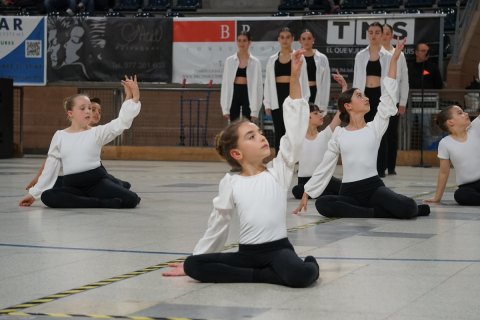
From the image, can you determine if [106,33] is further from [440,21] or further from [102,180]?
[102,180]

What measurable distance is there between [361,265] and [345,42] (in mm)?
14762

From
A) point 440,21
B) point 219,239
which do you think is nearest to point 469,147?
point 219,239

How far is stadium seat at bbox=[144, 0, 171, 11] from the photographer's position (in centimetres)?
2684

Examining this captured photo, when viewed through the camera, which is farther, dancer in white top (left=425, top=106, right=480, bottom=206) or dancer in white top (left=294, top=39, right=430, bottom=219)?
dancer in white top (left=425, top=106, right=480, bottom=206)

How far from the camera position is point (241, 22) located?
863 inches

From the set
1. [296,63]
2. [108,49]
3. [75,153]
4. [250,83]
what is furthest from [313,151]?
[108,49]

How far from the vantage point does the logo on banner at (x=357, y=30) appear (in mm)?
21000

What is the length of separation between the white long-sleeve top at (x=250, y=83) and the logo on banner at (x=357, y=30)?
4428 millimetres

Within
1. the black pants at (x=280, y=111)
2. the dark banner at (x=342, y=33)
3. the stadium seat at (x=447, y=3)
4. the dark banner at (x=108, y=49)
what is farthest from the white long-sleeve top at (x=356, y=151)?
the stadium seat at (x=447, y=3)

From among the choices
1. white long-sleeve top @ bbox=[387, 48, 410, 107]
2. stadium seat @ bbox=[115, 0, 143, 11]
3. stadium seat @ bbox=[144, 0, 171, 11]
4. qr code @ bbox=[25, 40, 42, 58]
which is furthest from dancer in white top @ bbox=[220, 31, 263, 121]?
stadium seat @ bbox=[115, 0, 143, 11]

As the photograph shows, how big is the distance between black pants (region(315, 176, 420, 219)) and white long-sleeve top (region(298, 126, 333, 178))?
6.21ft

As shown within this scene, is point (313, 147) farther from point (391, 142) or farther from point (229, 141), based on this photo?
point (229, 141)

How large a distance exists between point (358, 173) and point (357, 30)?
11326 mm

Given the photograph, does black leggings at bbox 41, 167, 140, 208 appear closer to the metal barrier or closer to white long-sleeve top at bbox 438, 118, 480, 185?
white long-sleeve top at bbox 438, 118, 480, 185
